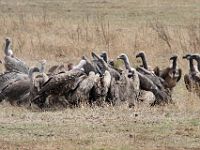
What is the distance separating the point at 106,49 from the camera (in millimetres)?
17578

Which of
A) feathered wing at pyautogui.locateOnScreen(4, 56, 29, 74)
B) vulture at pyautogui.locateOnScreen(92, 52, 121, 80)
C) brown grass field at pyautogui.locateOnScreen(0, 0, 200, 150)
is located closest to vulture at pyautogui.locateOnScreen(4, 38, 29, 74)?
feathered wing at pyautogui.locateOnScreen(4, 56, 29, 74)

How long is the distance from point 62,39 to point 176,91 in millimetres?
7120

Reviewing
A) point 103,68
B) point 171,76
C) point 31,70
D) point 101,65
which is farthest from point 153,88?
point 31,70

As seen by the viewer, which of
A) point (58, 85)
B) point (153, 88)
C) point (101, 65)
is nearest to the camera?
point (58, 85)

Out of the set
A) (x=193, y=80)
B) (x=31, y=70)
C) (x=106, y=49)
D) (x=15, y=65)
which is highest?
(x=106, y=49)

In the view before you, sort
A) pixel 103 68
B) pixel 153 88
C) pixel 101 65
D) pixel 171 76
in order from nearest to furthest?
1. pixel 153 88
2. pixel 103 68
3. pixel 101 65
4. pixel 171 76

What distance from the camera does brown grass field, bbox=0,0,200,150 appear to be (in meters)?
7.83

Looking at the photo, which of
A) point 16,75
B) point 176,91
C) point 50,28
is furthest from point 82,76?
point 50,28

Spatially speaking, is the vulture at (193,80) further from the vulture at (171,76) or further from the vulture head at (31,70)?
the vulture head at (31,70)

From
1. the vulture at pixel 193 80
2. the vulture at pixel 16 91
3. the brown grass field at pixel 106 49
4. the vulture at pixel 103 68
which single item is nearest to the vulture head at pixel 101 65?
the vulture at pixel 103 68

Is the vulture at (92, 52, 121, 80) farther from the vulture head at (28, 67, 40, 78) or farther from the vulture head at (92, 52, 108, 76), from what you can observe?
the vulture head at (28, 67, 40, 78)

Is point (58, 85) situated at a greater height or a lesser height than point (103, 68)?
lesser

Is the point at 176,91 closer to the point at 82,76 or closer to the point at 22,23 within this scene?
the point at 82,76

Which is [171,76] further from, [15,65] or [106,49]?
[106,49]
